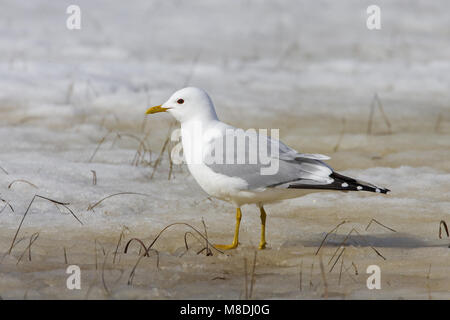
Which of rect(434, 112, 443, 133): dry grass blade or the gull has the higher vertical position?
rect(434, 112, 443, 133): dry grass blade

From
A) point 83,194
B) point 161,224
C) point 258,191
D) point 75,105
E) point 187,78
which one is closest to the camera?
point 258,191

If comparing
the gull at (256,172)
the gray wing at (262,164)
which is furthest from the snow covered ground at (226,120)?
the gray wing at (262,164)

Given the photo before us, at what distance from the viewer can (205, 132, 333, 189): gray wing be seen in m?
4.90

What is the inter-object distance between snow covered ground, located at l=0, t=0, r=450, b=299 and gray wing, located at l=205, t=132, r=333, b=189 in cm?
46

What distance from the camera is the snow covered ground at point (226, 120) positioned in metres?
4.27

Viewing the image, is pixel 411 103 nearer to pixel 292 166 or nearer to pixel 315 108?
pixel 315 108

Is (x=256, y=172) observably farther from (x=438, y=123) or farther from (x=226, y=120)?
(x=438, y=123)

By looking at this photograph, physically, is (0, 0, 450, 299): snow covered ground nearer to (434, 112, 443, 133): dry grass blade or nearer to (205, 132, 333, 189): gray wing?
(434, 112, 443, 133): dry grass blade

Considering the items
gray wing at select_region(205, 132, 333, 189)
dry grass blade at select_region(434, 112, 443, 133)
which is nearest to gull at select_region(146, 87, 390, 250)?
gray wing at select_region(205, 132, 333, 189)

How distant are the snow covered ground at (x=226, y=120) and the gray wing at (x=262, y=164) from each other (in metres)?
0.46

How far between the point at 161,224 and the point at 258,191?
2.66 feet

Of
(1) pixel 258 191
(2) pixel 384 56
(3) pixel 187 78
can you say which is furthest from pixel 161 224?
(2) pixel 384 56

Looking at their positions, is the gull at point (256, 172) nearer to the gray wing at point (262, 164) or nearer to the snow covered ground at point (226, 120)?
the gray wing at point (262, 164)

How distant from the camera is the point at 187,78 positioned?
11000mm
